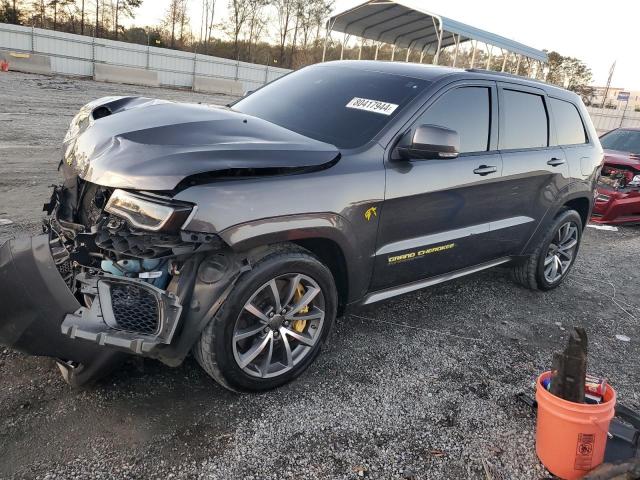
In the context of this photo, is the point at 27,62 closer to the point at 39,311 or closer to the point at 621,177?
the point at 621,177

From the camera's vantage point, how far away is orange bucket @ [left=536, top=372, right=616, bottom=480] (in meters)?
2.36

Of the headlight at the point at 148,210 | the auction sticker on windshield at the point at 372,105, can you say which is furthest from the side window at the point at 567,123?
the headlight at the point at 148,210

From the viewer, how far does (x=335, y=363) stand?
3.29 m

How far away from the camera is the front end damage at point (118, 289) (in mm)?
2357

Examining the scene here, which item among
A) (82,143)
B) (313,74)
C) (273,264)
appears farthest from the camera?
(313,74)

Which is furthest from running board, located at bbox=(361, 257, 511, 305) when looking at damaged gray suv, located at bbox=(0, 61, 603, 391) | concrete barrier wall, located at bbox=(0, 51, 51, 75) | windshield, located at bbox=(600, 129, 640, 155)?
concrete barrier wall, located at bbox=(0, 51, 51, 75)

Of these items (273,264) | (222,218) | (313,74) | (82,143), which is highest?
(313,74)

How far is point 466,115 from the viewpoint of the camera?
368 cm

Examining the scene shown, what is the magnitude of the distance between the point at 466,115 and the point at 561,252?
2.13m

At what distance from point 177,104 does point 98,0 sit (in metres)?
44.5

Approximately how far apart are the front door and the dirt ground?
554mm

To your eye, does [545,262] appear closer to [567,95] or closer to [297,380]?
[567,95]

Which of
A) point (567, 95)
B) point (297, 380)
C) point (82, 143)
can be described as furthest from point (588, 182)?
point (82, 143)

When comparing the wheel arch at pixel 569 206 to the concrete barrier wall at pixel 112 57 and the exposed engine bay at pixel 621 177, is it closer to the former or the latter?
the exposed engine bay at pixel 621 177
